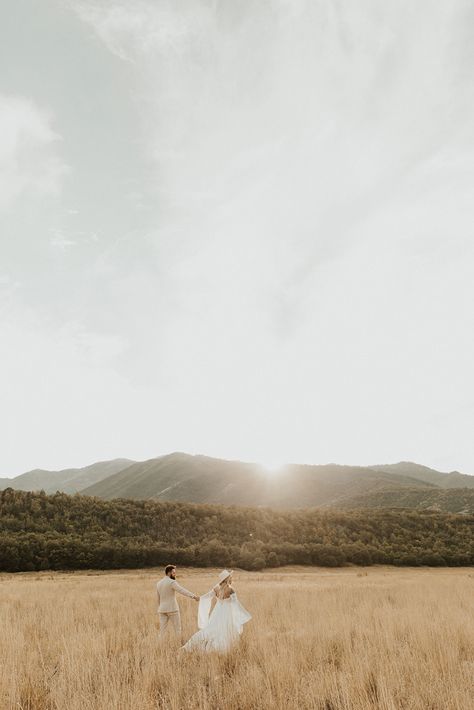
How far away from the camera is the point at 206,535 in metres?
44.1

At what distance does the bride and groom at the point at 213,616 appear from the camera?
8.04 meters

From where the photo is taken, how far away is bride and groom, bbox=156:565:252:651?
26.4ft

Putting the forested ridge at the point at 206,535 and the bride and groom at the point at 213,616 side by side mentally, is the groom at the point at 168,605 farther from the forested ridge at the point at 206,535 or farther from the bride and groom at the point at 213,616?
the forested ridge at the point at 206,535

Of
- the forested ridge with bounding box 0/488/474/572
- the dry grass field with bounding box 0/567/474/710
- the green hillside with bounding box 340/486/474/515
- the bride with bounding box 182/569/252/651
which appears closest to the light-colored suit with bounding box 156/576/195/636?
the dry grass field with bounding box 0/567/474/710

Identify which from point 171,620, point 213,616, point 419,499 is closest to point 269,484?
point 419,499

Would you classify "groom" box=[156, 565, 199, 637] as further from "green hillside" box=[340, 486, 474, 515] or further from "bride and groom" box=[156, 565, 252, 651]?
"green hillside" box=[340, 486, 474, 515]

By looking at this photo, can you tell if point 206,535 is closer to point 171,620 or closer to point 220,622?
point 171,620

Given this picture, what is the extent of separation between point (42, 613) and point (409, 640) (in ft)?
32.3

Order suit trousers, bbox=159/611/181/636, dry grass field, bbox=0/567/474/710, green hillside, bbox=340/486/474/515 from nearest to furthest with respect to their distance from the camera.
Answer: dry grass field, bbox=0/567/474/710 < suit trousers, bbox=159/611/181/636 < green hillside, bbox=340/486/474/515

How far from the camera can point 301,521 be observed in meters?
49.3

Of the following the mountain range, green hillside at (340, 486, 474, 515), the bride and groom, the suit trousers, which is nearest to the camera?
the bride and groom

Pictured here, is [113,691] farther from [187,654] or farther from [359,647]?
[359,647]

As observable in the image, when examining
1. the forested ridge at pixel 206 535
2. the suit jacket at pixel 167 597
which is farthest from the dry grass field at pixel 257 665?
the forested ridge at pixel 206 535

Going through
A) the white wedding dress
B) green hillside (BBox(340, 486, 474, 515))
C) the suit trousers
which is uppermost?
the white wedding dress
